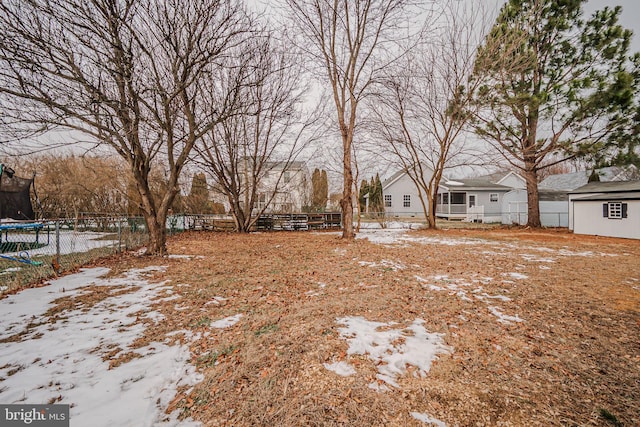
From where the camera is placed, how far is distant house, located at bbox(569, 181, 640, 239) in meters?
12.1

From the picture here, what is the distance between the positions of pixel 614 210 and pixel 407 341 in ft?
55.3

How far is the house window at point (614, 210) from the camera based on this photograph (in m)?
12.5

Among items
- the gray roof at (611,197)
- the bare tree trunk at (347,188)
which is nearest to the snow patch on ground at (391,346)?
the bare tree trunk at (347,188)

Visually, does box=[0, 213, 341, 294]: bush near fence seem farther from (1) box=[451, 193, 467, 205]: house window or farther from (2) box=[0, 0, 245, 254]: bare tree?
(1) box=[451, 193, 467, 205]: house window

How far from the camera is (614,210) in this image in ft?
42.4

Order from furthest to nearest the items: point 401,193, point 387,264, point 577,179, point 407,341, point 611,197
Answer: point 401,193 < point 577,179 < point 611,197 < point 387,264 < point 407,341

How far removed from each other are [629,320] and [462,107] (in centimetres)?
1273

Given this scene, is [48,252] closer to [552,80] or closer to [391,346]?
[391,346]

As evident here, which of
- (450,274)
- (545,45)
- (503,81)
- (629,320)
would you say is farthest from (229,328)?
(545,45)

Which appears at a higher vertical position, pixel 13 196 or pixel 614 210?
pixel 13 196

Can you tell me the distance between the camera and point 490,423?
6.24 feet

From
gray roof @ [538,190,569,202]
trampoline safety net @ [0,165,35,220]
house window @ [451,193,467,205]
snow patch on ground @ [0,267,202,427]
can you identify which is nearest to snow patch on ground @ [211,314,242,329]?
snow patch on ground @ [0,267,202,427]

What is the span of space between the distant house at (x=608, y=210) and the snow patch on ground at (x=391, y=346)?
1571cm

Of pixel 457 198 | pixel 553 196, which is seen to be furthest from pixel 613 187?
pixel 457 198
